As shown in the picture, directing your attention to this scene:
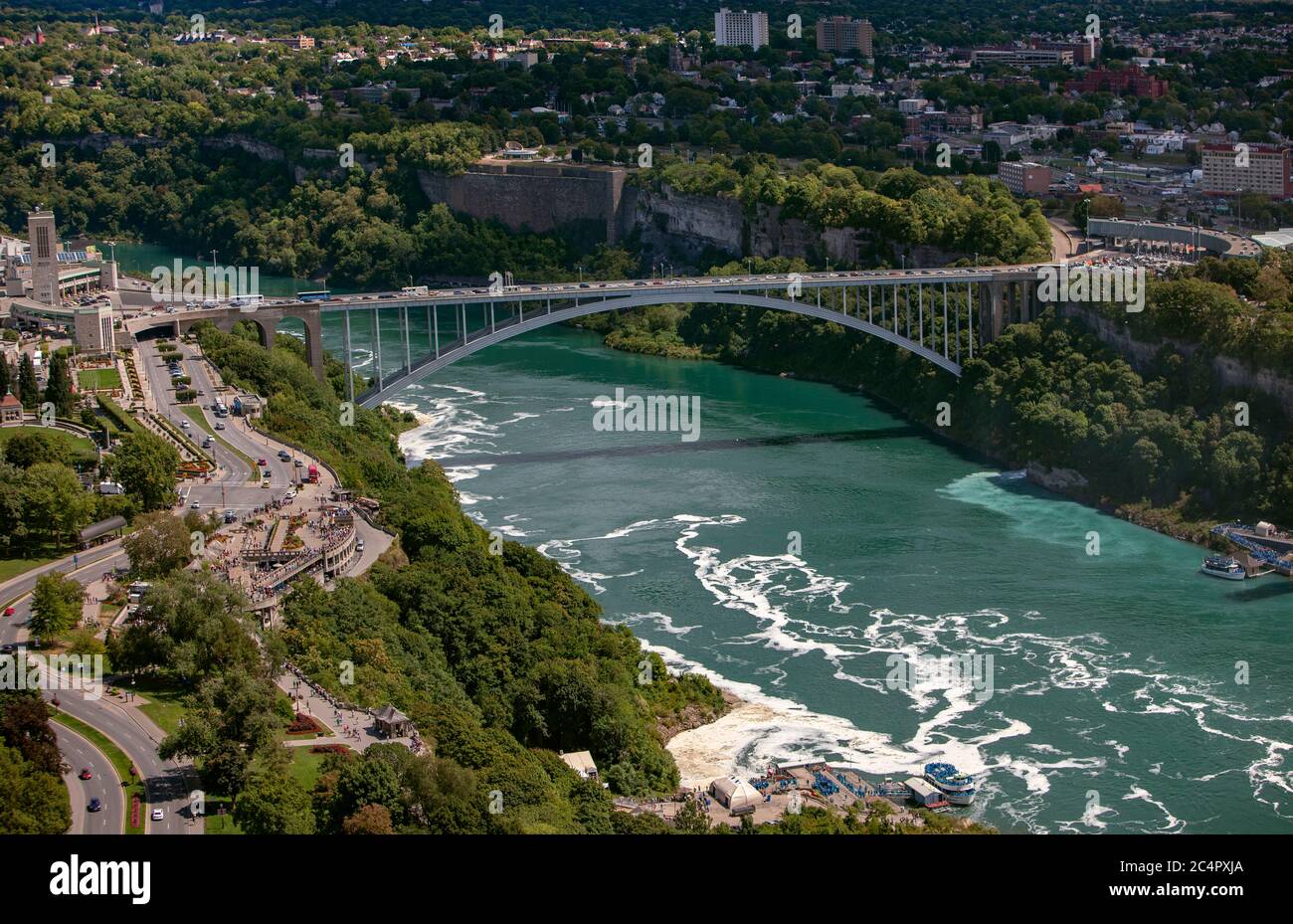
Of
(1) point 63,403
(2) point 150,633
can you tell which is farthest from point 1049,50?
(2) point 150,633

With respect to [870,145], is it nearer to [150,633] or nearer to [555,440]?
[555,440]

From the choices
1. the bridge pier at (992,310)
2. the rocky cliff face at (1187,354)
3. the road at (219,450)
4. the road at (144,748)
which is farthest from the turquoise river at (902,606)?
the road at (144,748)

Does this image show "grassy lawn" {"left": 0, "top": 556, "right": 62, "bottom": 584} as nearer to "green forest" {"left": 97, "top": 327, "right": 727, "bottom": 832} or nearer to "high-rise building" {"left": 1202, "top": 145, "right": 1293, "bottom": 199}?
"green forest" {"left": 97, "top": 327, "right": 727, "bottom": 832}

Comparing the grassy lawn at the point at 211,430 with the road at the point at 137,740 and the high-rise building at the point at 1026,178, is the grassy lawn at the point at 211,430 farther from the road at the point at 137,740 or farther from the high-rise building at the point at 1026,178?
the high-rise building at the point at 1026,178

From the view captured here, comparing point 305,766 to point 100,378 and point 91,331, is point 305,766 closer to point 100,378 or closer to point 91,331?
point 100,378

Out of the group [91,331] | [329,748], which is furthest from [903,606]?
[91,331]

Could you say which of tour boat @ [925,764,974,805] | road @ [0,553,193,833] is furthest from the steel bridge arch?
tour boat @ [925,764,974,805]
